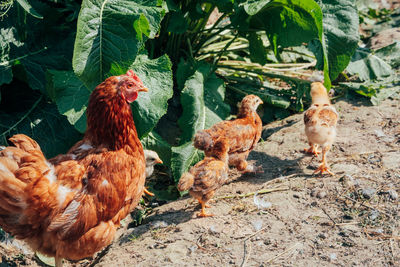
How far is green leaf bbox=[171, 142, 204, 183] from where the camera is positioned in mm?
4832

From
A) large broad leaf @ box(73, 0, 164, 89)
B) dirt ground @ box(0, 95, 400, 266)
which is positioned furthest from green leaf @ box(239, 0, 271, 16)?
→ dirt ground @ box(0, 95, 400, 266)

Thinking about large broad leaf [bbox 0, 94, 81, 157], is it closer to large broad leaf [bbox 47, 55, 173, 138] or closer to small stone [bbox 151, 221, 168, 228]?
large broad leaf [bbox 47, 55, 173, 138]

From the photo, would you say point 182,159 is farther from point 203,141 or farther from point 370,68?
point 370,68

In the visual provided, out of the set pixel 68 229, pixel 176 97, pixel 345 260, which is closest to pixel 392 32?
pixel 176 97

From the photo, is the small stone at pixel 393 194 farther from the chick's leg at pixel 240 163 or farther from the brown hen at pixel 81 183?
the brown hen at pixel 81 183

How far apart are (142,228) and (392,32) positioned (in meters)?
5.86

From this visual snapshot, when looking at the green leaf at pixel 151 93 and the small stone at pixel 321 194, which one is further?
the green leaf at pixel 151 93

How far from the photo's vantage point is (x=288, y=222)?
4062mm

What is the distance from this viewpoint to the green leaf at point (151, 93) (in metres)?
4.48

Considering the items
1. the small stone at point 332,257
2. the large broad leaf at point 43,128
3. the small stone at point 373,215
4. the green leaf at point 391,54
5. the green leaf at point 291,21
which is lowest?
the small stone at point 332,257

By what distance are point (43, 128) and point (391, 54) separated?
199 inches

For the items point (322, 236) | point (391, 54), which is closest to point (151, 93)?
point (322, 236)

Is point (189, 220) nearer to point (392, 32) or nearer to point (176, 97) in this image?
point (176, 97)

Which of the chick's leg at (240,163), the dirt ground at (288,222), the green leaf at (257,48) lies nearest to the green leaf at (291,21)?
the green leaf at (257,48)
